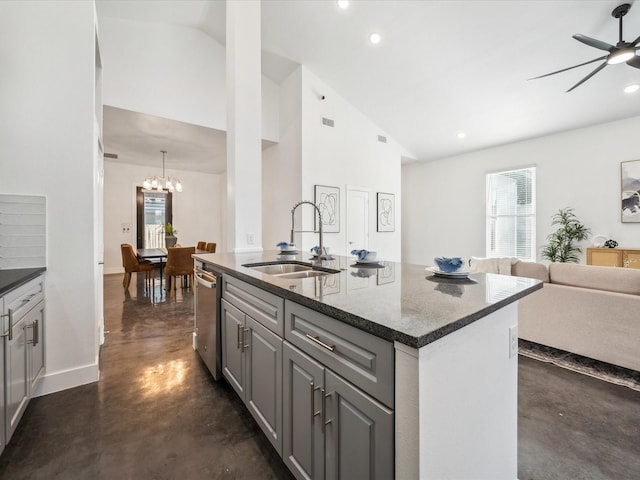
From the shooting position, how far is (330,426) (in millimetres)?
1016

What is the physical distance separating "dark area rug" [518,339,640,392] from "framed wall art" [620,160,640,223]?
3466mm

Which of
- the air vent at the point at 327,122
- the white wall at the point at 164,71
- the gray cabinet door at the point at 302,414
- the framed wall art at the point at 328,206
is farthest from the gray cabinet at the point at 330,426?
the air vent at the point at 327,122

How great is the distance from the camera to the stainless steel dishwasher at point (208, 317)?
2107 millimetres

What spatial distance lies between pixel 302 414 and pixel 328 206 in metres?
4.47

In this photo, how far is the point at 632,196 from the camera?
457 centimetres

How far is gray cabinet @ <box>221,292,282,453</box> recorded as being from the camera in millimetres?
1351

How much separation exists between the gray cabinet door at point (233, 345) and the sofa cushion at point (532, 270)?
2601 mm

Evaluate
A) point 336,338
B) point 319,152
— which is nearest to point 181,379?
point 336,338

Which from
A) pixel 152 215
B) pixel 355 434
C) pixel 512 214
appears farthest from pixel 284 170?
pixel 355 434

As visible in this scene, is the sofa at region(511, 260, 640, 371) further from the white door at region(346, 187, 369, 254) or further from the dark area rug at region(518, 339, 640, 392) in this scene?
the white door at region(346, 187, 369, 254)

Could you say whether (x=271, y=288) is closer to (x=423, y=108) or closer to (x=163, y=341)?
(x=163, y=341)

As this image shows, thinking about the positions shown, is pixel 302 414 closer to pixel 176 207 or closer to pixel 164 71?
pixel 164 71

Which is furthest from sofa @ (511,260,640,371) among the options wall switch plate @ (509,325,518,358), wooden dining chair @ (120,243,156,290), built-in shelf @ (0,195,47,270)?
wooden dining chair @ (120,243,156,290)

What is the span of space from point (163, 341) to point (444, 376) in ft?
9.87
